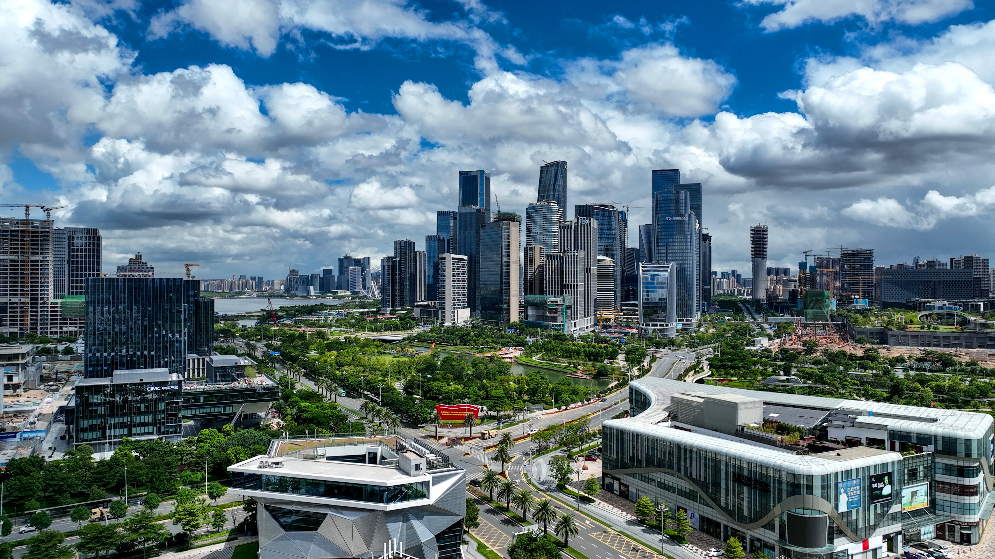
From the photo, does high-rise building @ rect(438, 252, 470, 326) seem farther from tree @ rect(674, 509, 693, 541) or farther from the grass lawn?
tree @ rect(674, 509, 693, 541)

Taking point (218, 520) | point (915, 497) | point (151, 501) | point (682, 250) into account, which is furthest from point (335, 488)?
point (682, 250)

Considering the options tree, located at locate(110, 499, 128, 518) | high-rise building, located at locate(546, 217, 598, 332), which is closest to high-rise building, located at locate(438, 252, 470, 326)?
high-rise building, located at locate(546, 217, 598, 332)

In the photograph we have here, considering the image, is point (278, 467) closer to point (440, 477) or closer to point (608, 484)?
point (440, 477)

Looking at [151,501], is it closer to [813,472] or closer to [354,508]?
[354,508]

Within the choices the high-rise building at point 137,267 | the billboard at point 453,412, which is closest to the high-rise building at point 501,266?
the high-rise building at point 137,267

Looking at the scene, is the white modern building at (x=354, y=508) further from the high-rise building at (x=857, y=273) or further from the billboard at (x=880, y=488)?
the high-rise building at (x=857, y=273)

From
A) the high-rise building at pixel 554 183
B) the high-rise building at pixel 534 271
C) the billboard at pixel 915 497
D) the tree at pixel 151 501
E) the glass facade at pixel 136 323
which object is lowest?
the tree at pixel 151 501
